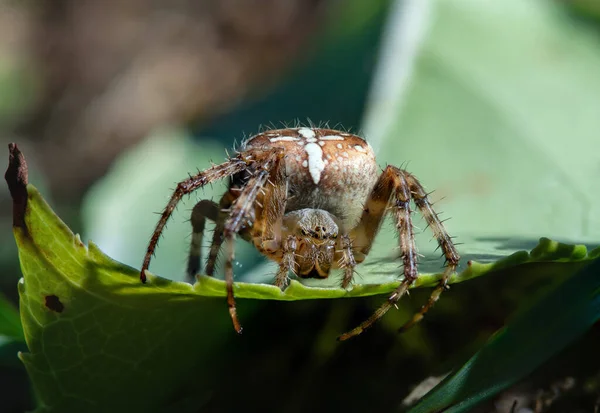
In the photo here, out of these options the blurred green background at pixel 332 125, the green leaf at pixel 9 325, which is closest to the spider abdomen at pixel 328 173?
the blurred green background at pixel 332 125

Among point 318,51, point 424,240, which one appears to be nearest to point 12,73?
point 318,51

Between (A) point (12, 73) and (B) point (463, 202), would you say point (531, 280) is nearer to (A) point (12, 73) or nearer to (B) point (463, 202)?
(B) point (463, 202)

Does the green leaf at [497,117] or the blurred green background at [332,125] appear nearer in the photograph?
the blurred green background at [332,125]

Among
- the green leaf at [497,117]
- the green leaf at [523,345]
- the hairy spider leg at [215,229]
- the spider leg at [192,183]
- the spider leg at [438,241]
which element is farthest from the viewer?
the green leaf at [497,117]

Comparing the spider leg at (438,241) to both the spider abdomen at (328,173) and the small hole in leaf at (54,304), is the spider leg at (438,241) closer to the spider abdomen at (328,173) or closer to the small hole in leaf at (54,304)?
the spider abdomen at (328,173)

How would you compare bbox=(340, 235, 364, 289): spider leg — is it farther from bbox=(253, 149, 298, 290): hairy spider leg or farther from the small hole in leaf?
the small hole in leaf

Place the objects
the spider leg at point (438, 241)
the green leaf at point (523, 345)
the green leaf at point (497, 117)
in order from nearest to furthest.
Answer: the green leaf at point (523, 345)
the spider leg at point (438, 241)
the green leaf at point (497, 117)

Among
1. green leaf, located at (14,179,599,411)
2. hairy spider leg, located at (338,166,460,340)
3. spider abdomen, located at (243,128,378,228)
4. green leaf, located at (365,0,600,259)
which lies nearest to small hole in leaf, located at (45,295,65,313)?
green leaf, located at (14,179,599,411)
